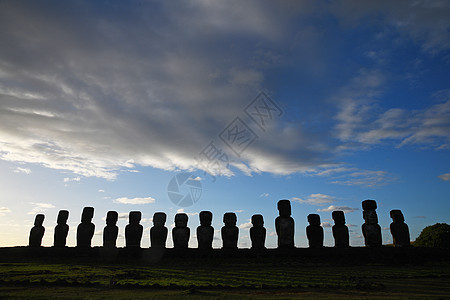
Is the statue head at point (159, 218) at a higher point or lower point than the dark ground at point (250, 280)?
higher

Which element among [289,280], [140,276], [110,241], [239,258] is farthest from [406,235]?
[110,241]

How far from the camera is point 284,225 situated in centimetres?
1889

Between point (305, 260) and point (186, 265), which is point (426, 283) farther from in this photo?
point (186, 265)

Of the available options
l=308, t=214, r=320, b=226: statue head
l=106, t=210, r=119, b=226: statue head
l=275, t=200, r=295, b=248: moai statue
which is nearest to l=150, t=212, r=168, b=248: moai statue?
l=106, t=210, r=119, b=226: statue head

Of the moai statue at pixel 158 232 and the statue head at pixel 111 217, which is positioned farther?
the statue head at pixel 111 217

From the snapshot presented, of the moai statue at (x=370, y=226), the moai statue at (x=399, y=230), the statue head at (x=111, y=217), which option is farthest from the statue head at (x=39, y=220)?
the moai statue at (x=399, y=230)

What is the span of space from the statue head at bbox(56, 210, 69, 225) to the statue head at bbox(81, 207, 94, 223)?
1336 mm

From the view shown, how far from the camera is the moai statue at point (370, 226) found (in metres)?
18.7

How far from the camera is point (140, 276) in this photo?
10555 millimetres

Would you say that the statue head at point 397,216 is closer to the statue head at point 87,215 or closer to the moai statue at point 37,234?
the statue head at point 87,215

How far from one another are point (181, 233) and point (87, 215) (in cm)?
606

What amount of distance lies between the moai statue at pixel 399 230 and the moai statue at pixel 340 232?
257 cm

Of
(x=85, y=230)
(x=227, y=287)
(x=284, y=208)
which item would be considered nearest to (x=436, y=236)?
(x=284, y=208)

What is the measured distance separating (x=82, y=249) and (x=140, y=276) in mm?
9319
